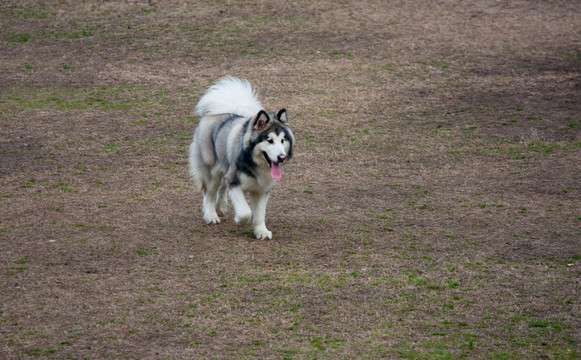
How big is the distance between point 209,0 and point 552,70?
30.4ft

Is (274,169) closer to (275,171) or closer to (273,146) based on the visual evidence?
(275,171)

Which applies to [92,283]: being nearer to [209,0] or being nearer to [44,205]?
→ [44,205]

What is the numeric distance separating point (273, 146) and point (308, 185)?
8.70ft

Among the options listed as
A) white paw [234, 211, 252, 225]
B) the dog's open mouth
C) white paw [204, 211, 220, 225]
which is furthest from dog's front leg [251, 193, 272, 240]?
white paw [204, 211, 220, 225]

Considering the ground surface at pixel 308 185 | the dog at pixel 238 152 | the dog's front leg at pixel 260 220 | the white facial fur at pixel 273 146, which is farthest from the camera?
the dog's front leg at pixel 260 220

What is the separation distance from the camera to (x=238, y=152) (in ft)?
27.6

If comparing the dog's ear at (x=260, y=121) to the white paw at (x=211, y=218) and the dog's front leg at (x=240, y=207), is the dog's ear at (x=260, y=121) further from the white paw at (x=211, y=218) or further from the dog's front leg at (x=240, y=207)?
the white paw at (x=211, y=218)

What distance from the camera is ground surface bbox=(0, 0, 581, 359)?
246 inches

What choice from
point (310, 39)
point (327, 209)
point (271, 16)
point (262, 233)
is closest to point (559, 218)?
point (327, 209)

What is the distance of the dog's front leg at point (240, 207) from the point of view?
8.29 metres

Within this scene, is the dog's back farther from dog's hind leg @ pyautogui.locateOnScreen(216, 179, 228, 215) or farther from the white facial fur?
the white facial fur

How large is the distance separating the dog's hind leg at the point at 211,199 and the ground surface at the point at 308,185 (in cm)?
21

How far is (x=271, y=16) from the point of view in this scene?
63.7 ft

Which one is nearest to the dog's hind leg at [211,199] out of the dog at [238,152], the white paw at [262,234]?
the dog at [238,152]
